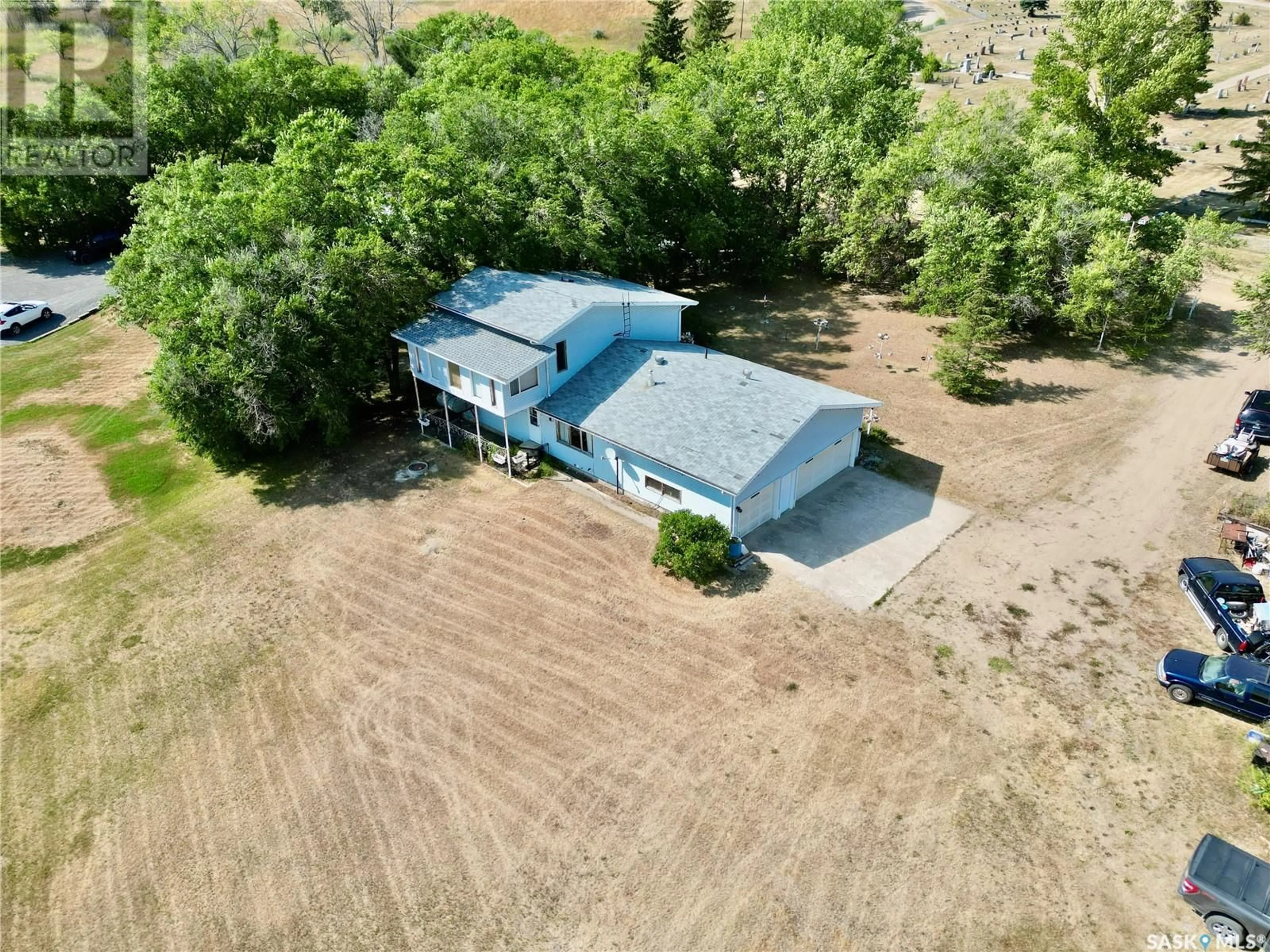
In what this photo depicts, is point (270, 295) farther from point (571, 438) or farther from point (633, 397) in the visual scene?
point (633, 397)

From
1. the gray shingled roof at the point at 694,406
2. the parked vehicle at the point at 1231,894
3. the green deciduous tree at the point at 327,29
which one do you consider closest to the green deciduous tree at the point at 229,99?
the green deciduous tree at the point at 327,29

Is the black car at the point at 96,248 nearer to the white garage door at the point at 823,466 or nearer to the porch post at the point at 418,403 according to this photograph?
the porch post at the point at 418,403

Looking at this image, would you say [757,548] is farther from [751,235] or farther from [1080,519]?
[751,235]

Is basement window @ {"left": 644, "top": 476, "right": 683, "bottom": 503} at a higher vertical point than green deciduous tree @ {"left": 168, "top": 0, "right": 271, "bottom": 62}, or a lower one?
lower

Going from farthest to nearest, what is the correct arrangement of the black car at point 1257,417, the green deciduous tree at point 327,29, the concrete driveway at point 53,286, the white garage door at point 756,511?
the green deciduous tree at point 327,29 → the concrete driveway at point 53,286 → the black car at point 1257,417 → the white garage door at point 756,511

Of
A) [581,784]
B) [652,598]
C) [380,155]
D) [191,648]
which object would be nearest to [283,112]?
[380,155]

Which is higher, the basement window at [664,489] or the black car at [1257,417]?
the black car at [1257,417]

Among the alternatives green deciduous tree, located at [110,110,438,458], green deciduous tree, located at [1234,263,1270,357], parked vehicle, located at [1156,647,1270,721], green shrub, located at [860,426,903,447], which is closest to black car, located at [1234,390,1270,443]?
green deciduous tree, located at [1234,263,1270,357]

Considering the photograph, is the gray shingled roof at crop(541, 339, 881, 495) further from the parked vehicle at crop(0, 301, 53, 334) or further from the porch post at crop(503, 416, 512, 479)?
the parked vehicle at crop(0, 301, 53, 334)
